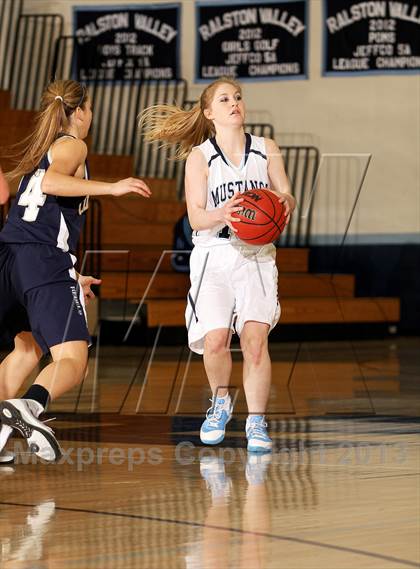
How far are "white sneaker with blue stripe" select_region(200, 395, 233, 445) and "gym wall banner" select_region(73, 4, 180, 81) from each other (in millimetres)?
10543

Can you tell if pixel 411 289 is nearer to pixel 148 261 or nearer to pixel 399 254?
pixel 399 254

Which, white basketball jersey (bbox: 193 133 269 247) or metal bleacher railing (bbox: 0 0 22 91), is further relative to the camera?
metal bleacher railing (bbox: 0 0 22 91)

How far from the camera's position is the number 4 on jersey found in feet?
17.4

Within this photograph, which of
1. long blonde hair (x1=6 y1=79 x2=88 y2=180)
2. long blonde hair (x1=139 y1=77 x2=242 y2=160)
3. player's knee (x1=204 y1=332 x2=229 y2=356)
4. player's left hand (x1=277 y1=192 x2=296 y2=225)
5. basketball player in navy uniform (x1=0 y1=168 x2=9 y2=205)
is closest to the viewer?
basketball player in navy uniform (x1=0 y1=168 x2=9 y2=205)

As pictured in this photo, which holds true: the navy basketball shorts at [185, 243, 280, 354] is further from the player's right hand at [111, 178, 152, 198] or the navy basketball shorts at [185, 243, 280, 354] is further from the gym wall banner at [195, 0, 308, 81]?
the gym wall banner at [195, 0, 308, 81]

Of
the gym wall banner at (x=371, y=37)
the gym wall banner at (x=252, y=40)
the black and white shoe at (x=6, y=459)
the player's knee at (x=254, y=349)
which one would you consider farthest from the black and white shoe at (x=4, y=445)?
the gym wall banner at (x=252, y=40)

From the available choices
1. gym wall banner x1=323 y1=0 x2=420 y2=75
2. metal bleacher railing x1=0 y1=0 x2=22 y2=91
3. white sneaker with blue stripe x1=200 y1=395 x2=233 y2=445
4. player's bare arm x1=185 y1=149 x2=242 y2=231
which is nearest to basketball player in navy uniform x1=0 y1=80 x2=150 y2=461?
player's bare arm x1=185 y1=149 x2=242 y2=231

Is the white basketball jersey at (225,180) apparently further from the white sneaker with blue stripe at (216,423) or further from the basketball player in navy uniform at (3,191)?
the basketball player in navy uniform at (3,191)

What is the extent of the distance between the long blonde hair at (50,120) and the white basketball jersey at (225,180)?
0.66 metres

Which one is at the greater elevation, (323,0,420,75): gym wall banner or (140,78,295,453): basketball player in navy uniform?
(323,0,420,75): gym wall banner

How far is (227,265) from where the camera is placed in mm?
5781

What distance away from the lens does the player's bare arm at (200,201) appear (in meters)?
5.55

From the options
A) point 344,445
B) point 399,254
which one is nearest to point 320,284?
point 399,254

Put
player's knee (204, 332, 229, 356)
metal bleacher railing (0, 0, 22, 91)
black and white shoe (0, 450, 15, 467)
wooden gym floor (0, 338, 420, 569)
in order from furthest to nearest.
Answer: metal bleacher railing (0, 0, 22, 91), player's knee (204, 332, 229, 356), black and white shoe (0, 450, 15, 467), wooden gym floor (0, 338, 420, 569)
